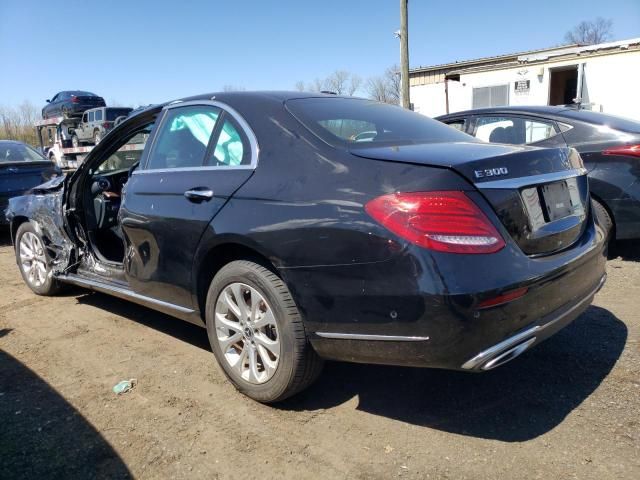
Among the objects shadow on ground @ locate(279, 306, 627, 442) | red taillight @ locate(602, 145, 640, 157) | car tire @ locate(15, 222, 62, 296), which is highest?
red taillight @ locate(602, 145, 640, 157)

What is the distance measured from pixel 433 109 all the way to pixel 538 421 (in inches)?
690

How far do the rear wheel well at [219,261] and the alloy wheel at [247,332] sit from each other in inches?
6.1

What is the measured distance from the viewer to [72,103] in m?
23.6

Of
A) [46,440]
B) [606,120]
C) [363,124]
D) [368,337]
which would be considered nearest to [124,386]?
[46,440]

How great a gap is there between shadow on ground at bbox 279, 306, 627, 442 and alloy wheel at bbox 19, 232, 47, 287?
3159 mm

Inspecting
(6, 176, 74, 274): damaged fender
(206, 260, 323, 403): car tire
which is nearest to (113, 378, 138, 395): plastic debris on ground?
(206, 260, 323, 403): car tire

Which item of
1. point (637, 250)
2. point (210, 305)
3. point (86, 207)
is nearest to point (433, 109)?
point (637, 250)

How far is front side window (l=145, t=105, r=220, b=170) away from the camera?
3314 mm

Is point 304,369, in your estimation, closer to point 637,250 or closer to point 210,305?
point 210,305

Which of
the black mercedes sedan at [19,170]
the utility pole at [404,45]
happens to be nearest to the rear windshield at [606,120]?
the black mercedes sedan at [19,170]

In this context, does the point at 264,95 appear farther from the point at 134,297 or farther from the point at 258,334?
the point at 134,297

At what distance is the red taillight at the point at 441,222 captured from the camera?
2.19 m

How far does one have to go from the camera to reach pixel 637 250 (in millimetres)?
5844

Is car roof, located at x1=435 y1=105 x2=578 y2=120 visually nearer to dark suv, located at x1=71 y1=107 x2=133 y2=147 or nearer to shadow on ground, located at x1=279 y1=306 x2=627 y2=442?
shadow on ground, located at x1=279 y1=306 x2=627 y2=442
